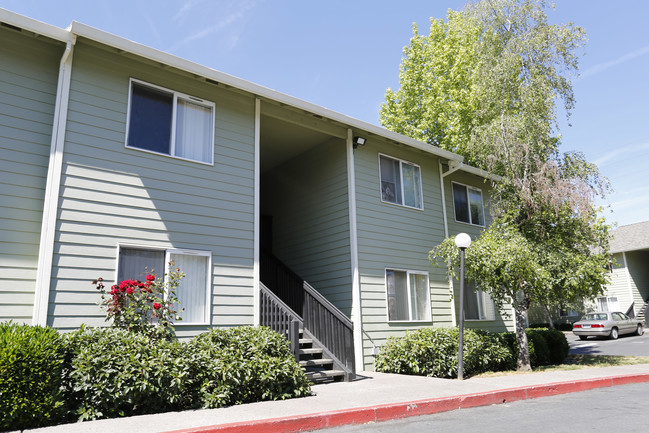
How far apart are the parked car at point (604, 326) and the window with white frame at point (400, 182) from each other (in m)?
15.9

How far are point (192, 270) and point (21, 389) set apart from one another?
357 centimetres

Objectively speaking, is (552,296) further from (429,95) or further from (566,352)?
(429,95)

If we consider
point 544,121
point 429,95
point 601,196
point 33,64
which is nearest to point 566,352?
point 601,196

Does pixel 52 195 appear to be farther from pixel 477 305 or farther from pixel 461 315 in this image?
pixel 477 305

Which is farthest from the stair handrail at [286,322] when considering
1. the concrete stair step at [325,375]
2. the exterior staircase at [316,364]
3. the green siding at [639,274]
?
the green siding at [639,274]

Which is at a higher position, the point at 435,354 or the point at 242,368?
the point at 242,368

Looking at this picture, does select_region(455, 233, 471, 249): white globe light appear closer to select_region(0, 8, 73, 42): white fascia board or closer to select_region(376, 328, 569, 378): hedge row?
select_region(376, 328, 569, 378): hedge row

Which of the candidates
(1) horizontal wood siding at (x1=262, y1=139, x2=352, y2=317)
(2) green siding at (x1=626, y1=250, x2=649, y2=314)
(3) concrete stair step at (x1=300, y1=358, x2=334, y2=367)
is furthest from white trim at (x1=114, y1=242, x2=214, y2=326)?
(2) green siding at (x1=626, y1=250, x2=649, y2=314)

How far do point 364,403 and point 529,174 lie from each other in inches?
311

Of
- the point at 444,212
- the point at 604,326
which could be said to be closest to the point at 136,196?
the point at 444,212

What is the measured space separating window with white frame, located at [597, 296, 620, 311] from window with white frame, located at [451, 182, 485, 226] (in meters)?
21.8

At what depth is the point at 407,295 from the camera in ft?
40.3

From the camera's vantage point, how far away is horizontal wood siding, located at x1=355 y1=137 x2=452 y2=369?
11.2 m

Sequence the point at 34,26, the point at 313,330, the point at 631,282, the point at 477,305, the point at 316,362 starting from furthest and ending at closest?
the point at 631,282
the point at 477,305
the point at 313,330
the point at 316,362
the point at 34,26
